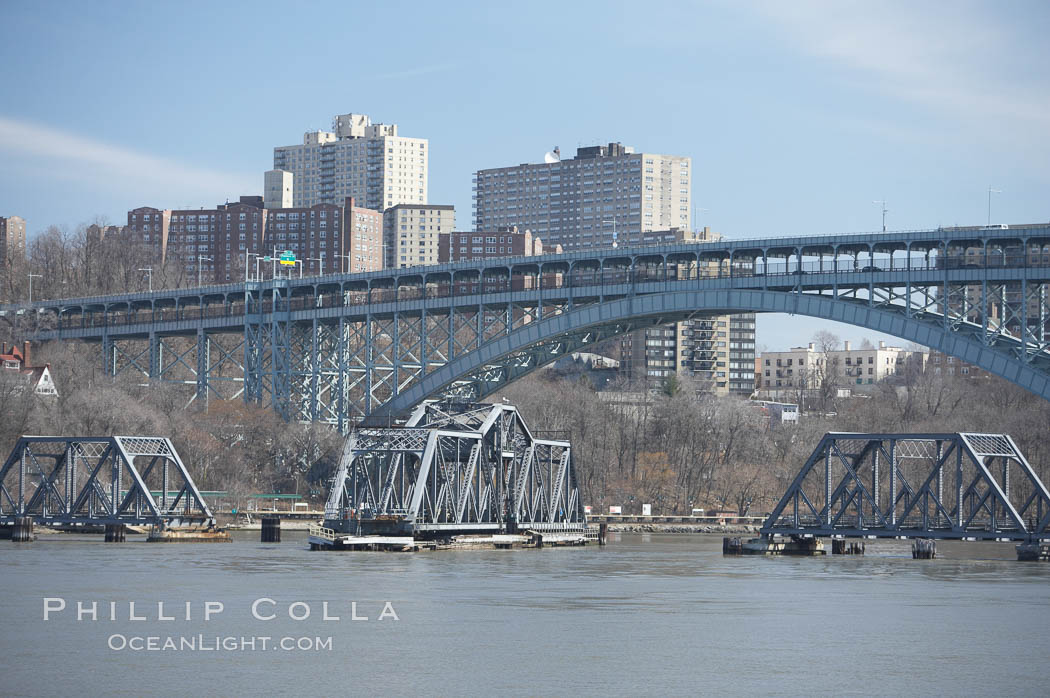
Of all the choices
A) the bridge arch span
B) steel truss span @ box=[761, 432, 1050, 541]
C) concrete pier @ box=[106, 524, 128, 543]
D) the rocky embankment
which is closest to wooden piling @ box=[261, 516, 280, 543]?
concrete pier @ box=[106, 524, 128, 543]

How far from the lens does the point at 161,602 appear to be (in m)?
45.3

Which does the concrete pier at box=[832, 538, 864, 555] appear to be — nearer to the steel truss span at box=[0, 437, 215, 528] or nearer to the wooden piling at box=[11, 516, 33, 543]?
the steel truss span at box=[0, 437, 215, 528]

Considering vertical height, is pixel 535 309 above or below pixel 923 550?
above

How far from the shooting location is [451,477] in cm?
7969

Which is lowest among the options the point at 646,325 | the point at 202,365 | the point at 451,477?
the point at 451,477

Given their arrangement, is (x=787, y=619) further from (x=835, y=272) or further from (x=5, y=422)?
(x=5, y=422)

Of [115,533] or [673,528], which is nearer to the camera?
[115,533]

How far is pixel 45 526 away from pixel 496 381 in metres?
28.3

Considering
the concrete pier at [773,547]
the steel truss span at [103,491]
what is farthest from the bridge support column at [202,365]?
the concrete pier at [773,547]

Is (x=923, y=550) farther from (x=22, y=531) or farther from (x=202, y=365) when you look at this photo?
(x=202, y=365)

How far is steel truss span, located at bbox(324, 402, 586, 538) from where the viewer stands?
75.4 m

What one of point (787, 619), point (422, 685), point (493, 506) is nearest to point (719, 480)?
point (493, 506)

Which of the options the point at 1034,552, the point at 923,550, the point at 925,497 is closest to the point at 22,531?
the point at 925,497

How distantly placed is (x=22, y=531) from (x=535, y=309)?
121 feet
